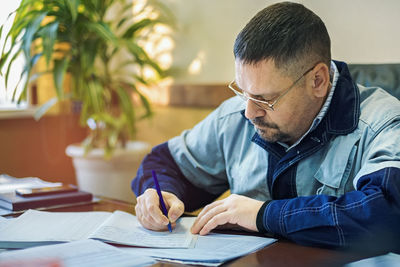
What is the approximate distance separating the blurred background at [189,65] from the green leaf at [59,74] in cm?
64

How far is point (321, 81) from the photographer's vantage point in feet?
4.02

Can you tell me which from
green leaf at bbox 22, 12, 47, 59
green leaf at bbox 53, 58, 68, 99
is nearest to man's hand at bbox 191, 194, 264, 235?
green leaf at bbox 22, 12, 47, 59

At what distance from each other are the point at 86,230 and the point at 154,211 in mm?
162

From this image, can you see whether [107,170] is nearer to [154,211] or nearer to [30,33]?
[30,33]

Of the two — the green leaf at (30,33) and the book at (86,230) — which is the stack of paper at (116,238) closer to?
the book at (86,230)

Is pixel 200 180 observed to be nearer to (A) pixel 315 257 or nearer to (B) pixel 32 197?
Result: (B) pixel 32 197

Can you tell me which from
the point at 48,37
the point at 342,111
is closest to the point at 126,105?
the point at 48,37

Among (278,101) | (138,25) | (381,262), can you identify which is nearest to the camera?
(381,262)

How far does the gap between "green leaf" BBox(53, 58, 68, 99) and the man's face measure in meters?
1.31

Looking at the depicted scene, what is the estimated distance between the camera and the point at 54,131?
3199 millimetres

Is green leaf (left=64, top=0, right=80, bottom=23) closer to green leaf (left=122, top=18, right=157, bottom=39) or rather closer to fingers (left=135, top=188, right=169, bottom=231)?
green leaf (left=122, top=18, right=157, bottom=39)

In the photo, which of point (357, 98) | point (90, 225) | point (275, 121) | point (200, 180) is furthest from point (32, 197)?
point (357, 98)

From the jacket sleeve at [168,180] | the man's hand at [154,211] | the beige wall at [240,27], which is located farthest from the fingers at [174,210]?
the beige wall at [240,27]

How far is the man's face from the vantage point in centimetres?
116
